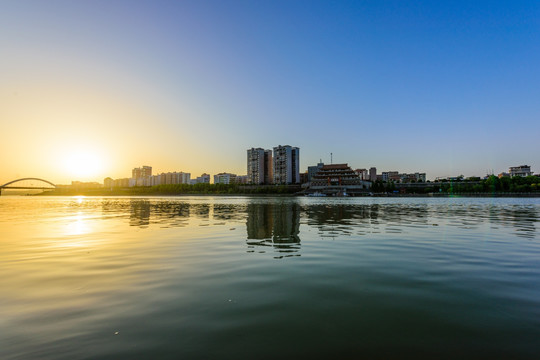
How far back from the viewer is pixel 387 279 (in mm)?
8836

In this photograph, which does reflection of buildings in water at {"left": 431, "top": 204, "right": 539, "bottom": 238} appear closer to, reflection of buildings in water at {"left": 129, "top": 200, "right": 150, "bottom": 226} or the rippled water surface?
the rippled water surface

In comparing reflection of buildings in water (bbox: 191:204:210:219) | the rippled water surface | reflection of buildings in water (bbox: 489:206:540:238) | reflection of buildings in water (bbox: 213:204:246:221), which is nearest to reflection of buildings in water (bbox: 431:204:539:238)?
reflection of buildings in water (bbox: 489:206:540:238)

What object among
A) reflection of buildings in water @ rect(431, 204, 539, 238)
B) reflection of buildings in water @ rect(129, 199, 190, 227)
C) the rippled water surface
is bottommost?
reflection of buildings in water @ rect(431, 204, 539, 238)

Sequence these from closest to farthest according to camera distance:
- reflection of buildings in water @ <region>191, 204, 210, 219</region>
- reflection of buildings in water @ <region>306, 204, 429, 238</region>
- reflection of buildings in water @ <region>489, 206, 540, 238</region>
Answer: reflection of buildings in water @ <region>489, 206, 540, 238</region> < reflection of buildings in water @ <region>306, 204, 429, 238</region> < reflection of buildings in water @ <region>191, 204, 210, 219</region>

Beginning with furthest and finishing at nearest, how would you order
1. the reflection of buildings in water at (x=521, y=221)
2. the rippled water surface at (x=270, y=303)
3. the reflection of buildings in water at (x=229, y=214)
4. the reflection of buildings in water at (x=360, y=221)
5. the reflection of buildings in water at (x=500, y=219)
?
the reflection of buildings in water at (x=229, y=214)
the reflection of buildings in water at (x=500, y=219)
the reflection of buildings in water at (x=360, y=221)
the reflection of buildings in water at (x=521, y=221)
the rippled water surface at (x=270, y=303)

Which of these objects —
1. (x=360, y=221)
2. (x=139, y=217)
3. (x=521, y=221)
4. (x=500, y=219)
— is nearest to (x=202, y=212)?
(x=139, y=217)

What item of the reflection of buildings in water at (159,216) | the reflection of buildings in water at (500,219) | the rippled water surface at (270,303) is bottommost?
the reflection of buildings in water at (500,219)

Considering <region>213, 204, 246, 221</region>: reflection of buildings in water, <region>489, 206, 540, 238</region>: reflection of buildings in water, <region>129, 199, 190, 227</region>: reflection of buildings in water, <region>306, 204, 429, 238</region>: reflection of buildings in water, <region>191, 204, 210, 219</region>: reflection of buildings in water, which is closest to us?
<region>489, 206, 540, 238</region>: reflection of buildings in water

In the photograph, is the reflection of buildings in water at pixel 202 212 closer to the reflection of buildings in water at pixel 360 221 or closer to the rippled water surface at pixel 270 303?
the reflection of buildings in water at pixel 360 221

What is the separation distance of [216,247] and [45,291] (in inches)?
293

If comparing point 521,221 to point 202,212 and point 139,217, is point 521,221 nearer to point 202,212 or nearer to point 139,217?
point 202,212

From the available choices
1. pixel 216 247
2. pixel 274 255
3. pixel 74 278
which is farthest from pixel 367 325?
pixel 216 247

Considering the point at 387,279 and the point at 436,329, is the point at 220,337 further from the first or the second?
the point at 387,279

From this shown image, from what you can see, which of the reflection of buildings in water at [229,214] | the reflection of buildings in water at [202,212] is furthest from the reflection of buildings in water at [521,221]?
the reflection of buildings in water at [202,212]
